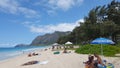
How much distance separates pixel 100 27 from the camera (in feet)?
190

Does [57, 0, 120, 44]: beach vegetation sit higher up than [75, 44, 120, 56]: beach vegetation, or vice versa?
[57, 0, 120, 44]: beach vegetation

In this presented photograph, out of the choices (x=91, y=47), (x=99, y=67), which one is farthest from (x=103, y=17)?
(x=99, y=67)

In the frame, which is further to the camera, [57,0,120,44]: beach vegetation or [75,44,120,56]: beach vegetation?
[57,0,120,44]: beach vegetation

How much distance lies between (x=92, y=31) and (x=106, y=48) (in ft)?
93.2

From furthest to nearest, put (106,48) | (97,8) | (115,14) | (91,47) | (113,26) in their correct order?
(97,8)
(115,14)
(113,26)
(91,47)
(106,48)

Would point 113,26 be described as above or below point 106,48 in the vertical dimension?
above

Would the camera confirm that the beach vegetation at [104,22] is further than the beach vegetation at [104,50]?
Yes

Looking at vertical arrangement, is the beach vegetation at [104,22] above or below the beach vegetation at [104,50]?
above

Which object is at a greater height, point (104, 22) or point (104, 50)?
point (104, 22)

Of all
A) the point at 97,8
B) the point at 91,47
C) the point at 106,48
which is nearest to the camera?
the point at 106,48

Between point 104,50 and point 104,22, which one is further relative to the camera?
point 104,22

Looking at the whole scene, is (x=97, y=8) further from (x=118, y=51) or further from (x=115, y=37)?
(x=118, y=51)

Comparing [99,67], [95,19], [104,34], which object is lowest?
[99,67]

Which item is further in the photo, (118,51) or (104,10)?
(104,10)
